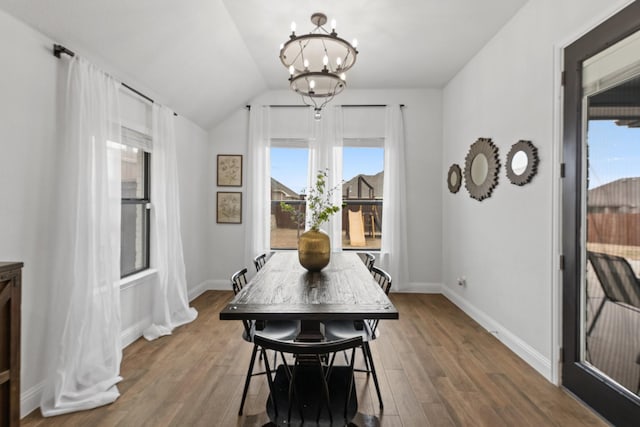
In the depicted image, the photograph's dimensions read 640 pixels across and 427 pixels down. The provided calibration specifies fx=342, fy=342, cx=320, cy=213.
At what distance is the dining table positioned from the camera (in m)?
1.69

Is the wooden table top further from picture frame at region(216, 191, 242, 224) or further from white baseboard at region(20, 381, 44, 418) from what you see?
picture frame at region(216, 191, 242, 224)

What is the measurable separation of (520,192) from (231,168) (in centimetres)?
374

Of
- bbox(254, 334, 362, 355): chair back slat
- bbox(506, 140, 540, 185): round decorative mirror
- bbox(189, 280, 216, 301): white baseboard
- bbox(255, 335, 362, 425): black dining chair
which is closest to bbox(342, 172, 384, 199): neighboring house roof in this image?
bbox(506, 140, 540, 185): round decorative mirror

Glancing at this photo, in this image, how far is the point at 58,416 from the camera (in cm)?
210

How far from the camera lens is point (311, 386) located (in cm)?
169

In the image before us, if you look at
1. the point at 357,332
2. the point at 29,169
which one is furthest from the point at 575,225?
the point at 29,169

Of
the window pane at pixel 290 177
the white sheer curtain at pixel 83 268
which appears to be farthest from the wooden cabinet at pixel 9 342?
the window pane at pixel 290 177

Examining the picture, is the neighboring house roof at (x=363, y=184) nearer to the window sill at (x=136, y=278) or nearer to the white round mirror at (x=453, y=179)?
the white round mirror at (x=453, y=179)

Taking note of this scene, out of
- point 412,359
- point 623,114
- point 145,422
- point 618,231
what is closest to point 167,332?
point 145,422

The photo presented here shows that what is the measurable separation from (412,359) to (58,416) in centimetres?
253

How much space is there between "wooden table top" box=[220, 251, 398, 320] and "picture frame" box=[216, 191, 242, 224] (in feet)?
7.94

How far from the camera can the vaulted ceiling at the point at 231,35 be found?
2.35 meters

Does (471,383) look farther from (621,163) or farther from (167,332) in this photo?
(167,332)

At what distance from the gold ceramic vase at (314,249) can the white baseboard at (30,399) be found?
1878 mm
